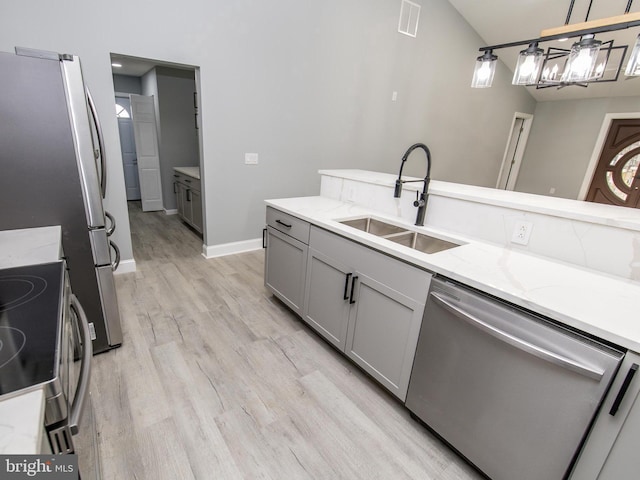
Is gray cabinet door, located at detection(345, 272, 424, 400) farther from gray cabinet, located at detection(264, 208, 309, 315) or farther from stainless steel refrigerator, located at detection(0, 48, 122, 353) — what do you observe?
stainless steel refrigerator, located at detection(0, 48, 122, 353)

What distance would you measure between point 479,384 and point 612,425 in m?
0.39

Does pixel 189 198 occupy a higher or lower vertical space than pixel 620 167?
lower

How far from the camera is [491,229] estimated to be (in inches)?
67.1

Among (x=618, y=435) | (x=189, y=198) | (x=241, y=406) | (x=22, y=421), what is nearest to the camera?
(x=22, y=421)

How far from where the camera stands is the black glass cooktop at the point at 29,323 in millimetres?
620

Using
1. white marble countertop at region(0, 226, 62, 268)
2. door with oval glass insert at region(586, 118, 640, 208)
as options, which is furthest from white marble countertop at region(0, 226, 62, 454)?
door with oval glass insert at region(586, 118, 640, 208)

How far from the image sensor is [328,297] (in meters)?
1.98

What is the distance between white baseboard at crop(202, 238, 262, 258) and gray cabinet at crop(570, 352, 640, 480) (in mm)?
3301

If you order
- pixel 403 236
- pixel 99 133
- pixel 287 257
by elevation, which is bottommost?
pixel 287 257

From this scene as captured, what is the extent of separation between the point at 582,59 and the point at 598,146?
5.63 meters

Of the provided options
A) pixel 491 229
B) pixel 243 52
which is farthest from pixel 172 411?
pixel 243 52

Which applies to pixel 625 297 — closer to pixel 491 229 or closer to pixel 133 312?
pixel 491 229

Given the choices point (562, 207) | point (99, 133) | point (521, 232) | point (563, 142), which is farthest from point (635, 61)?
point (563, 142)

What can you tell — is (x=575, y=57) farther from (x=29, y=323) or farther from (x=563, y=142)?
(x=563, y=142)
